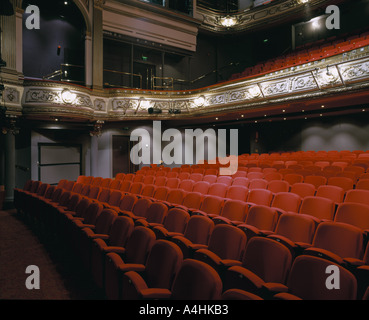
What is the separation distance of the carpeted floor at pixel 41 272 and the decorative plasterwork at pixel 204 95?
10.6 feet

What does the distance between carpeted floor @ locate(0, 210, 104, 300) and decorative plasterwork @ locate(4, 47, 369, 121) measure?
3.22 metres

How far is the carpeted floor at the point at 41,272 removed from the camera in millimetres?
1772

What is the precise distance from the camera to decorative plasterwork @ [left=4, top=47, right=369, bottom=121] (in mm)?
4438

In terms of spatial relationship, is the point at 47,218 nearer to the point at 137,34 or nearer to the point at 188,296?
the point at 188,296

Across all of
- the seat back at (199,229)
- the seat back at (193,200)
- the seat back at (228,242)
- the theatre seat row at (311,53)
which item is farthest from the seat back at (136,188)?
the theatre seat row at (311,53)

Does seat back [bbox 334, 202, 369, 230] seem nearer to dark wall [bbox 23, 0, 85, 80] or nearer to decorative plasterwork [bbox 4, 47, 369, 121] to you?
decorative plasterwork [bbox 4, 47, 369, 121]

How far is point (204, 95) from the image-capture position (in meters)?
6.75

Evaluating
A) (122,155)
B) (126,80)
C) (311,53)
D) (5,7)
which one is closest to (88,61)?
(126,80)

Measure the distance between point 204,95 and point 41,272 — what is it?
18.3 feet

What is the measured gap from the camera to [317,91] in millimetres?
4766

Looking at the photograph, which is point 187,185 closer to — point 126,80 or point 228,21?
point 126,80

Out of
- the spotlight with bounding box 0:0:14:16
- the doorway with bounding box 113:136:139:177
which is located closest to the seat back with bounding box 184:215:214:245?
the spotlight with bounding box 0:0:14:16

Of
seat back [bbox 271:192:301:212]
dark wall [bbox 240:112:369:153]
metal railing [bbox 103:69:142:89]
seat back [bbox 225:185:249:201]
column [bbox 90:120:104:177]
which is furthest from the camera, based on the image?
metal railing [bbox 103:69:142:89]

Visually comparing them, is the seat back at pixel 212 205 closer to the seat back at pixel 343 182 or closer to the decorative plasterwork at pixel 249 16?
the seat back at pixel 343 182
